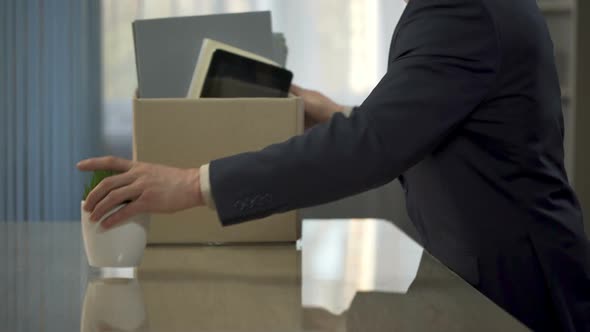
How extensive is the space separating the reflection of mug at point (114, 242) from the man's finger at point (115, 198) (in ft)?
0.04

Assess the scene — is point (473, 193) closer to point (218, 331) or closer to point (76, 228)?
point (218, 331)

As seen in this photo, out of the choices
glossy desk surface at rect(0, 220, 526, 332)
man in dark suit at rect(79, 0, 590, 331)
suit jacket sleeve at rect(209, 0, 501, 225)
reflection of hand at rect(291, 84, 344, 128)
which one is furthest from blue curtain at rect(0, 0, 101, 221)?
suit jacket sleeve at rect(209, 0, 501, 225)

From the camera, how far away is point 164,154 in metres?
1.37

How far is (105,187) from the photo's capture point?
3.47 ft

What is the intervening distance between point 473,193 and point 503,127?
97mm

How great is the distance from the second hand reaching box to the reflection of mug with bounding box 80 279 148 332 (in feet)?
1.16

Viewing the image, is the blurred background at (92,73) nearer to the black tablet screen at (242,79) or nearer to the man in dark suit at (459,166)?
the black tablet screen at (242,79)

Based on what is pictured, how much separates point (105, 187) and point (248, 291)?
227mm

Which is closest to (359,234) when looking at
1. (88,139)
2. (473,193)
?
(473,193)

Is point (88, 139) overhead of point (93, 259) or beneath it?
beneath

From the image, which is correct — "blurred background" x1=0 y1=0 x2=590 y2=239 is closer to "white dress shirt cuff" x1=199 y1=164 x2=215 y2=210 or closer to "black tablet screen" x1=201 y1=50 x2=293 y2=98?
"black tablet screen" x1=201 y1=50 x2=293 y2=98

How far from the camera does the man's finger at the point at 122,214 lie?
1.08 metres

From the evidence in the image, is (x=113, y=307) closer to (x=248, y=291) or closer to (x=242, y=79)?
(x=248, y=291)

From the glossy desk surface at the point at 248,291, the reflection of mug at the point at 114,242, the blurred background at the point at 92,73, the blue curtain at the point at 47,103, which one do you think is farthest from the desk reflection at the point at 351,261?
the blue curtain at the point at 47,103
